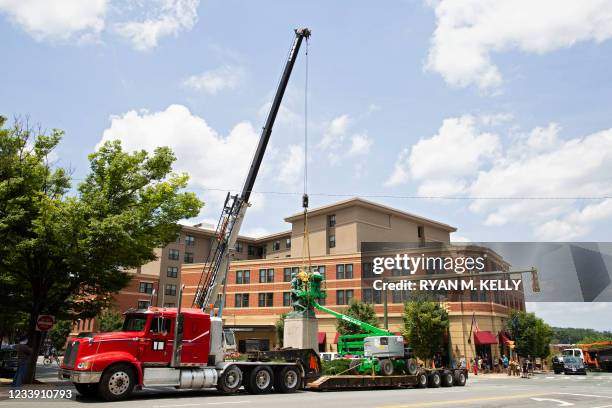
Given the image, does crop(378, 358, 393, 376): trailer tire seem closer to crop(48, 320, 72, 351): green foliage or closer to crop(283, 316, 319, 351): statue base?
crop(283, 316, 319, 351): statue base

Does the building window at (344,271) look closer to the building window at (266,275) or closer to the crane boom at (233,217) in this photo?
the building window at (266,275)

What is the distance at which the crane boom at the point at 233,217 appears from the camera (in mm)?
22141

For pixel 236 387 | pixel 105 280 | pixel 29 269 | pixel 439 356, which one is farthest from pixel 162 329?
pixel 439 356

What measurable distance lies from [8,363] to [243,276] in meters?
34.2

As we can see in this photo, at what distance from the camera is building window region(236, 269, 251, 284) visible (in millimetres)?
60469

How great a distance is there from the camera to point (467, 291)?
4953 centimetres

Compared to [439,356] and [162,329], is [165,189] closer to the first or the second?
[162,329]

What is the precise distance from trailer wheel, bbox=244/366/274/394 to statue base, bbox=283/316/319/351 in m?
5.77

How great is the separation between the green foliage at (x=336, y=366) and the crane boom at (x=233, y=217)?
5507 millimetres

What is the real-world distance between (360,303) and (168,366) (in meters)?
34.2

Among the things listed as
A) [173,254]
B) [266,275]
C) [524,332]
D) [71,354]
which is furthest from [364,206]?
[71,354]

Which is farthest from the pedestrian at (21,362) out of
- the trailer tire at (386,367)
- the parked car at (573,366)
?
the parked car at (573,366)

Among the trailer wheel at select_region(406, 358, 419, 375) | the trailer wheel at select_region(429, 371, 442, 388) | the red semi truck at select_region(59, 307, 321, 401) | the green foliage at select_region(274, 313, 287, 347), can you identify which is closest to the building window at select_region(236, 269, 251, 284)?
the green foliage at select_region(274, 313, 287, 347)

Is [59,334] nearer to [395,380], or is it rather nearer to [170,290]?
[170,290]
